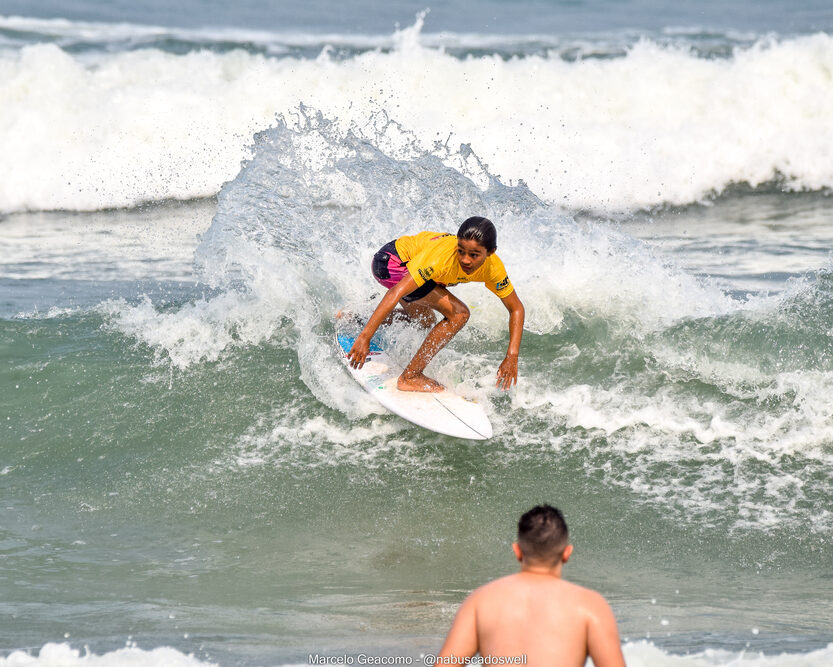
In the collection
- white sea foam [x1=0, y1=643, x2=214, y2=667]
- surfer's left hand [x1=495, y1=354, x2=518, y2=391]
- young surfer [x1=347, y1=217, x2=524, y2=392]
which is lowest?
white sea foam [x1=0, y1=643, x2=214, y2=667]

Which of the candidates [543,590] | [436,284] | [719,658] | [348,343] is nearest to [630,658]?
[719,658]

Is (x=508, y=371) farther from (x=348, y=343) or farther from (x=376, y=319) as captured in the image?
(x=348, y=343)

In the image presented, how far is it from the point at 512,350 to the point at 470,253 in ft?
→ 2.48

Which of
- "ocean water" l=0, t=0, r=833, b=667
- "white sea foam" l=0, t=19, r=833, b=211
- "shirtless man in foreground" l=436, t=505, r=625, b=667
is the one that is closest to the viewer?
"shirtless man in foreground" l=436, t=505, r=625, b=667

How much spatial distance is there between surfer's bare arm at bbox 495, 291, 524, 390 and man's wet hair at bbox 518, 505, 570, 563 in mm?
3115

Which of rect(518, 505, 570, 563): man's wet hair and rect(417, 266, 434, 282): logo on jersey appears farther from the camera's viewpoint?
rect(417, 266, 434, 282): logo on jersey

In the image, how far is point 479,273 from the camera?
19.5 feet

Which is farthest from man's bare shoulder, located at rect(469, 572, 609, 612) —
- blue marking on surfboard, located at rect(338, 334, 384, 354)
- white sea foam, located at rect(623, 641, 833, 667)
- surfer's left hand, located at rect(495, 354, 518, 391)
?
blue marking on surfboard, located at rect(338, 334, 384, 354)

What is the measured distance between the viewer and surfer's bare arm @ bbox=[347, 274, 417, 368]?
5.59 m

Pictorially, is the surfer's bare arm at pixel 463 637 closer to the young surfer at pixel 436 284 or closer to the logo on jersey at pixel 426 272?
the young surfer at pixel 436 284

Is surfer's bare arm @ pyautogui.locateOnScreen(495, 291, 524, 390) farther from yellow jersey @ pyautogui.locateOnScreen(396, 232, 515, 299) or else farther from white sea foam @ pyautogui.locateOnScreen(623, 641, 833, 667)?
white sea foam @ pyautogui.locateOnScreen(623, 641, 833, 667)

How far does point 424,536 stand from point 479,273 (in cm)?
168

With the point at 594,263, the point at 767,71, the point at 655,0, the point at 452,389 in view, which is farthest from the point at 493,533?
the point at 655,0

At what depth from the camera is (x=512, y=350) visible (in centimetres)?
589
